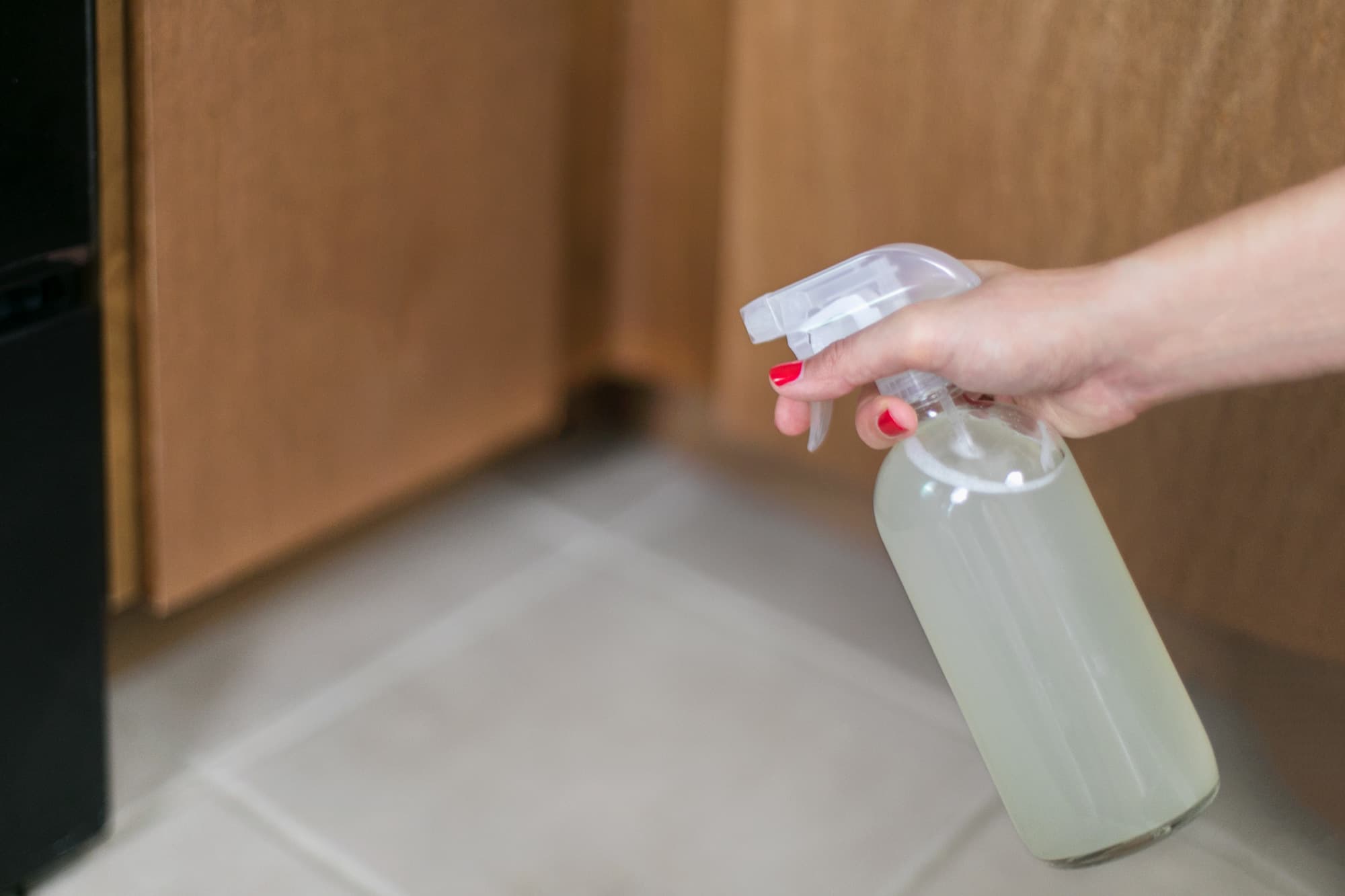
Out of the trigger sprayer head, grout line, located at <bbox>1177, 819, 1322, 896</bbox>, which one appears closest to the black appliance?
the trigger sprayer head

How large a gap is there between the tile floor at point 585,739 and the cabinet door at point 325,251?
121 mm

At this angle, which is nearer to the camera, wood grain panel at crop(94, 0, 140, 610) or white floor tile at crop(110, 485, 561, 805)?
wood grain panel at crop(94, 0, 140, 610)

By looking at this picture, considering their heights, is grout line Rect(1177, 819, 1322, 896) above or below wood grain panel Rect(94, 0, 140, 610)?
below

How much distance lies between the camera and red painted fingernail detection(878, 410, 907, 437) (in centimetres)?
65

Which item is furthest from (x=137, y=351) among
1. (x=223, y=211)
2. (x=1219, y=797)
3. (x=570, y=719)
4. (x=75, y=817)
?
(x=1219, y=797)

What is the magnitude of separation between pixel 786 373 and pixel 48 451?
43 cm

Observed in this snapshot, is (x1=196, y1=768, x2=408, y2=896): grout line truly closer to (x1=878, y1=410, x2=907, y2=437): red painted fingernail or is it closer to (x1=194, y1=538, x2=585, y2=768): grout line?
(x1=194, y1=538, x2=585, y2=768): grout line

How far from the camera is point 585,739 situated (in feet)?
3.48

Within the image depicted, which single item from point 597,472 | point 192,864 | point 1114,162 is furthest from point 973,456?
point 597,472

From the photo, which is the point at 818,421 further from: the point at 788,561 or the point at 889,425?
the point at 788,561

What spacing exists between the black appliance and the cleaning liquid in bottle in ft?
1.27

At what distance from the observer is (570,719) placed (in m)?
1.08

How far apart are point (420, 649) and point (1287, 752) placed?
0.68m

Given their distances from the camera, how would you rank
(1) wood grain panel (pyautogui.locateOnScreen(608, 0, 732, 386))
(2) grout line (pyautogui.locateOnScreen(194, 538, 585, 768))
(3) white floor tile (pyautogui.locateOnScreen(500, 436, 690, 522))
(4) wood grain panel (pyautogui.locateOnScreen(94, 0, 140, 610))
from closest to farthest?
(4) wood grain panel (pyautogui.locateOnScreen(94, 0, 140, 610)) → (2) grout line (pyautogui.locateOnScreen(194, 538, 585, 768)) → (1) wood grain panel (pyautogui.locateOnScreen(608, 0, 732, 386)) → (3) white floor tile (pyautogui.locateOnScreen(500, 436, 690, 522))
